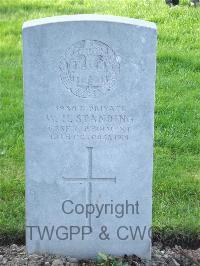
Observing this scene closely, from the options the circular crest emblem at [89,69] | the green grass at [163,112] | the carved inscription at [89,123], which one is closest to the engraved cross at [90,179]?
the carved inscription at [89,123]

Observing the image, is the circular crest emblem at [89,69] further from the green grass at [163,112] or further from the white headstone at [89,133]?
the green grass at [163,112]

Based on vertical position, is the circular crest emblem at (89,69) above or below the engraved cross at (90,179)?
above

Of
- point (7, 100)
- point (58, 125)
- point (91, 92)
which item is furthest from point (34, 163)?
point (7, 100)

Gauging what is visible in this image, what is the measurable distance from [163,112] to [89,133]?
7.98ft

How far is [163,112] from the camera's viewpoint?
611cm

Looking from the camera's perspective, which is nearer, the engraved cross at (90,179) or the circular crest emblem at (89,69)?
the circular crest emblem at (89,69)

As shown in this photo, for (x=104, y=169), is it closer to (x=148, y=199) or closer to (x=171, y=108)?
(x=148, y=199)

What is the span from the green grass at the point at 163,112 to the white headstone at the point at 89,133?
460 millimetres

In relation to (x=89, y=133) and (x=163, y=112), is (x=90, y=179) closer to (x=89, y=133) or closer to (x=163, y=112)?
→ (x=89, y=133)

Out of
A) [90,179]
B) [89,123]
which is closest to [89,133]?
[89,123]

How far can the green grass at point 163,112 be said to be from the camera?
14.8 ft

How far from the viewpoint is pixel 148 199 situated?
153 inches

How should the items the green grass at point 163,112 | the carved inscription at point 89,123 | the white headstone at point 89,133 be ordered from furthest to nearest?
the green grass at point 163,112 → the carved inscription at point 89,123 → the white headstone at point 89,133

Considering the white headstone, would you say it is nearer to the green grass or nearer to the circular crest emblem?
the circular crest emblem
